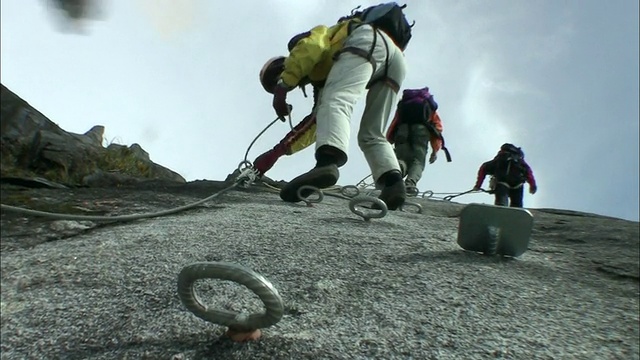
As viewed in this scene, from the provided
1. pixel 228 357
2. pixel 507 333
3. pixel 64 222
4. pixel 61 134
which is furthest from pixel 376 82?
pixel 61 134

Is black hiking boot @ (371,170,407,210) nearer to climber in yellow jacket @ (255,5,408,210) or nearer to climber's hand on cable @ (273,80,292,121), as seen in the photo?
climber in yellow jacket @ (255,5,408,210)

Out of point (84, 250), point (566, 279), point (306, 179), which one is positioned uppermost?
point (306, 179)

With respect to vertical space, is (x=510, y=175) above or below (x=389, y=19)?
below

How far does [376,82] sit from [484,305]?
2.29 metres

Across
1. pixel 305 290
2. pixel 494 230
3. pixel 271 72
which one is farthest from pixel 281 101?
pixel 305 290

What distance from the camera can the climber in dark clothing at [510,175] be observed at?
7764mm

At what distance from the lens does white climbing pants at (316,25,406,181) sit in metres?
3.33

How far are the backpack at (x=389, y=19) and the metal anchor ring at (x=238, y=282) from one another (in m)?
2.71

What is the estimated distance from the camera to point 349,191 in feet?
19.4

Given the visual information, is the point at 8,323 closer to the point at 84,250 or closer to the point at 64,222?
the point at 84,250

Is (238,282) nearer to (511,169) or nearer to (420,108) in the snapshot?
(420,108)

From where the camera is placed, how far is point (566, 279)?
2.38 meters

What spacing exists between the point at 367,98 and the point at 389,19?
1.83 feet

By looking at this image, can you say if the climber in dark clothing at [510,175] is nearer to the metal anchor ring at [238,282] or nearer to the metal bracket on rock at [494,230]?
the metal bracket on rock at [494,230]
